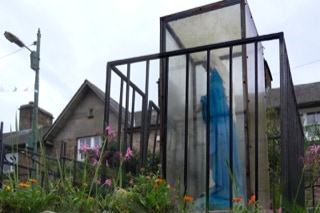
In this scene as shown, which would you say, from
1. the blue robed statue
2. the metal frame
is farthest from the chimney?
the blue robed statue

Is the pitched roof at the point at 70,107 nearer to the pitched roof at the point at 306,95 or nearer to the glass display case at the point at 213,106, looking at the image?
the pitched roof at the point at 306,95

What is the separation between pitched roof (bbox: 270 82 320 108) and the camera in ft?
58.7

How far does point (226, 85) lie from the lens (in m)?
3.65

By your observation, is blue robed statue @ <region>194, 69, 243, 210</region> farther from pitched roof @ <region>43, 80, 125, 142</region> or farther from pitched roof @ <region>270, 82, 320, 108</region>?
pitched roof @ <region>43, 80, 125, 142</region>

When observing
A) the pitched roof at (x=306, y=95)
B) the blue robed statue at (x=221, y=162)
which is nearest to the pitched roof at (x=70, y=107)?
the pitched roof at (x=306, y=95)

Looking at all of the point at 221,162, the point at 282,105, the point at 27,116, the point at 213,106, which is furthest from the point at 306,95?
the point at 282,105

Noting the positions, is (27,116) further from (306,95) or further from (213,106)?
(213,106)

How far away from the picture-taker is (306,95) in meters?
19.3

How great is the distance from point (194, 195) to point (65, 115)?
19.4 meters

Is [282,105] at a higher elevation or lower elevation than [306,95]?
lower

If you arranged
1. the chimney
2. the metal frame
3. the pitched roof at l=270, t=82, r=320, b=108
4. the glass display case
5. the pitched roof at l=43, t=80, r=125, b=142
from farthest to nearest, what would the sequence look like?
the chimney < the pitched roof at l=43, t=80, r=125, b=142 < the pitched roof at l=270, t=82, r=320, b=108 < the glass display case < the metal frame

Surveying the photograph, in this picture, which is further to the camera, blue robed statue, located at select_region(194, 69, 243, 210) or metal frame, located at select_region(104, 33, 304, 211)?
blue robed statue, located at select_region(194, 69, 243, 210)

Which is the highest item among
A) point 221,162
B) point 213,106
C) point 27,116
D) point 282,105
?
point 27,116

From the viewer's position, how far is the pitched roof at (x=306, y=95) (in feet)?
58.7
